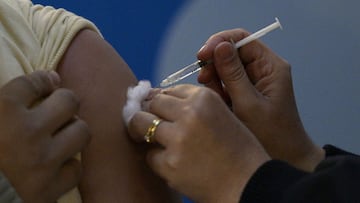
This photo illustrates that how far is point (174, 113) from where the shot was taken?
0.96m

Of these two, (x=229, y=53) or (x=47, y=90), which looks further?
(x=229, y=53)

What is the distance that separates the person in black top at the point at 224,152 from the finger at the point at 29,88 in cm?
17

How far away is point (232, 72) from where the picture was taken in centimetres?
112

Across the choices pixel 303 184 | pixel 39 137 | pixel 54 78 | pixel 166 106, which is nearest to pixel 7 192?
pixel 39 137

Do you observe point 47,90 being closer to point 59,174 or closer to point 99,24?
point 59,174

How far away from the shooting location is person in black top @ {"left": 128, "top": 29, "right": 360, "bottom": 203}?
85 centimetres

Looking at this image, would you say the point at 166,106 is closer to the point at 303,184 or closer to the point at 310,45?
the point at 303,184

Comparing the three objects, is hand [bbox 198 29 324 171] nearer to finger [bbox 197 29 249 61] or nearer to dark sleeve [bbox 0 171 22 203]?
finger [bbox 197 29 249 61]

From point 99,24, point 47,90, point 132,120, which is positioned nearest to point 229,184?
point 132,120

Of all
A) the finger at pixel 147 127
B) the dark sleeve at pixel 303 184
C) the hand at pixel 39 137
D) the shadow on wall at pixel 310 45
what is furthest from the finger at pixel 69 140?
the shadow on wall at pixel 310 45

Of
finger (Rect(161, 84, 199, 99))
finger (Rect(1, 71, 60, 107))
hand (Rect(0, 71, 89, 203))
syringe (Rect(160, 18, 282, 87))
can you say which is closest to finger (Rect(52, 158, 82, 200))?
hand (Rect(0, 71, 89, 203))

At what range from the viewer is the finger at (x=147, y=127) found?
941 millimetres

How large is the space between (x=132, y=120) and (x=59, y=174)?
0.59 feet

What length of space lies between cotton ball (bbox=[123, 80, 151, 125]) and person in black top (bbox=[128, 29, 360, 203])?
0.01m
